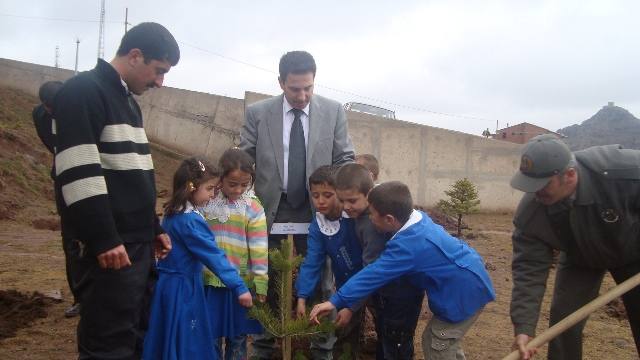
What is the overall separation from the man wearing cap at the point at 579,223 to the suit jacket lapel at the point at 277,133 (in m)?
1.63

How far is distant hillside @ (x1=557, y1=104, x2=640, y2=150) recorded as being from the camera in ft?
69.6

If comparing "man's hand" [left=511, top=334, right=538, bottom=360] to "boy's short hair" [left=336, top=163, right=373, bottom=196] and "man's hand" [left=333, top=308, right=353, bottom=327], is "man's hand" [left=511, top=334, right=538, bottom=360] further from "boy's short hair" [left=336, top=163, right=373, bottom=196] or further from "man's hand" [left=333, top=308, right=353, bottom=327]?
"boy's short hair" [left=336, top=163, right=373, bottom=196]

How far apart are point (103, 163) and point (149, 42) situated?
634 mm

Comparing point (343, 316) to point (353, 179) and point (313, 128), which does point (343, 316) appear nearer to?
point (353, 179)

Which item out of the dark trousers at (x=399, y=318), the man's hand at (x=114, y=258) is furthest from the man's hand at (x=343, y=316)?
the man's hand at (x=114, y=258)

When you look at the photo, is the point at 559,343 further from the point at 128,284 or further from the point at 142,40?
the point at 142,40

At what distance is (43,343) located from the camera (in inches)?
184

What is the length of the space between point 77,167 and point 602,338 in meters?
4.96

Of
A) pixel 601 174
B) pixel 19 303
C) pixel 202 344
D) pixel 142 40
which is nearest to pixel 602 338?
pixel 601 174

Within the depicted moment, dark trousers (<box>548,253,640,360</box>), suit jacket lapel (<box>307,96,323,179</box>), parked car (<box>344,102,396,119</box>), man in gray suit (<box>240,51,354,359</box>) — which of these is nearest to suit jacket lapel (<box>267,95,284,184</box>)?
man in gray suit (<box>240,51,354,359</box>)

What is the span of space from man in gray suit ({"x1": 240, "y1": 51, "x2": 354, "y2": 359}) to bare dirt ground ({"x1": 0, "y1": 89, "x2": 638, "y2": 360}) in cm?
179

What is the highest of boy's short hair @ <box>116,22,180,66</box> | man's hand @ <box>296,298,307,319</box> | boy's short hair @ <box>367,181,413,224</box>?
boy's short hair @ <box>116,22,180,66</box>

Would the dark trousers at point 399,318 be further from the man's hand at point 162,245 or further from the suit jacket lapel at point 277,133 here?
the man's hand at point 162,245

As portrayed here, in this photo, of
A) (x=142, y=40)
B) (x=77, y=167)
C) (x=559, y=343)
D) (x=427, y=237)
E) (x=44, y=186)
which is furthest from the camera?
(x=44, y=186)
